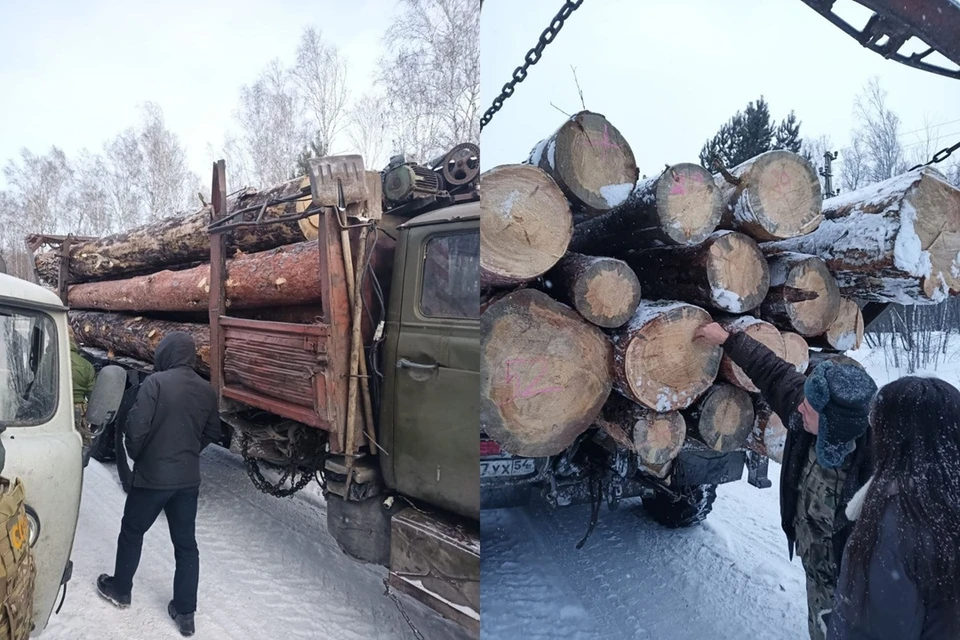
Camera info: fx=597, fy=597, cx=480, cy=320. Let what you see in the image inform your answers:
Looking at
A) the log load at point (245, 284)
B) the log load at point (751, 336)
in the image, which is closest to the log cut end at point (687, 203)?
the log load at point (751, 336)

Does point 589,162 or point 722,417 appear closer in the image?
point 589,162

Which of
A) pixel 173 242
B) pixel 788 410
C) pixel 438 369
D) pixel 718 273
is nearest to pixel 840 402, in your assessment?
pixel 788 410

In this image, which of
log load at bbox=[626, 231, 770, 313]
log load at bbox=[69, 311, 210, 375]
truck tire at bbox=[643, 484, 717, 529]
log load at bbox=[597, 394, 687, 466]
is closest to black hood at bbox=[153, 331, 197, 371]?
log load at bbox=[69, 311, 210, 375]

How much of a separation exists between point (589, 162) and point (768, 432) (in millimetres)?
1020

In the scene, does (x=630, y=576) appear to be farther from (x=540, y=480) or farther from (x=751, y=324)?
(x=751, y=324)

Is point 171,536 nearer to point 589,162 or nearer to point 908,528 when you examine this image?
point 589,162

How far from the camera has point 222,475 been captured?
125 inches

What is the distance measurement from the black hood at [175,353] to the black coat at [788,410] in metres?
1.64

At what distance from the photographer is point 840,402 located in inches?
45.6

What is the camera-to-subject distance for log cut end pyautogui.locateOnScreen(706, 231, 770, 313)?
164 centimetres

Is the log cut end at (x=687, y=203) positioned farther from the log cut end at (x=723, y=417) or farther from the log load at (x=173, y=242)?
the log load at (x=173, y=242)

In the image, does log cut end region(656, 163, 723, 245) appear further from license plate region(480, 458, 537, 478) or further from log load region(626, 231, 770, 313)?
license plate region(480, 458, 537, 478)

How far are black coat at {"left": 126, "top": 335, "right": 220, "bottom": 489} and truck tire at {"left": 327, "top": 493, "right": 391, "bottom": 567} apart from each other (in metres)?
0.54

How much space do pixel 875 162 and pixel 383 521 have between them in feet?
6.93
